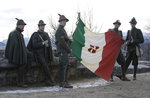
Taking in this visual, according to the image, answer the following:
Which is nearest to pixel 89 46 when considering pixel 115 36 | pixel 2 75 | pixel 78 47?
pixel 78 47

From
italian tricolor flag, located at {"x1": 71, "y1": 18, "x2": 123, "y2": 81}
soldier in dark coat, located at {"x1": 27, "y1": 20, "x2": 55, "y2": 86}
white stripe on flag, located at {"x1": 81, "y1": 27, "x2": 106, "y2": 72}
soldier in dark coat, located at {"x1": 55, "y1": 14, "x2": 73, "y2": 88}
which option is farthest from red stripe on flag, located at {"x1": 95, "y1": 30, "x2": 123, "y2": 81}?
soldier in dark coat, located at {"x1": 27, "y1": 20, "x2": 55, "y2": 86}

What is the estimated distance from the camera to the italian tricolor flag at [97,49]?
27.8ft

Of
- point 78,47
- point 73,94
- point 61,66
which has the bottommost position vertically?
point 73,94

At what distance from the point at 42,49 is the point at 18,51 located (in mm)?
811

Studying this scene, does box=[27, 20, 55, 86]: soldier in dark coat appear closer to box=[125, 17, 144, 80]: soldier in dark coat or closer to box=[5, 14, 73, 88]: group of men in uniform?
box=[5, 14, 73, 88]: group of men in uniform

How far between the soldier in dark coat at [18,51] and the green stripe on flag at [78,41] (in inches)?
62.6

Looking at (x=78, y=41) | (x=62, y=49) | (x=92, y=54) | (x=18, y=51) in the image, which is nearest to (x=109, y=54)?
(x=92, y=54)

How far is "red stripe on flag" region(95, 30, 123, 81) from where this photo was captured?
8438 millimetres

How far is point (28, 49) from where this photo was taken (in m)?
8.31

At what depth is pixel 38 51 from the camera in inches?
319

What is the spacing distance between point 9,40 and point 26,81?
4.64 ft

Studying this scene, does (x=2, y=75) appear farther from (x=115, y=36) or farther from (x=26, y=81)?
(x=115, y=36)

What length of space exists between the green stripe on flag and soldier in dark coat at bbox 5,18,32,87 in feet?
5.22

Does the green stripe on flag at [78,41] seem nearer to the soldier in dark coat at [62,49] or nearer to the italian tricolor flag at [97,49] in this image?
the italian tricolor flag at [97,49]
